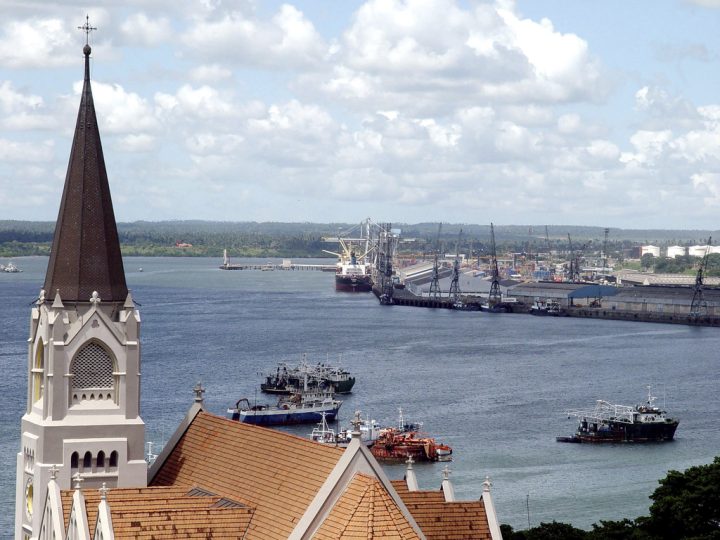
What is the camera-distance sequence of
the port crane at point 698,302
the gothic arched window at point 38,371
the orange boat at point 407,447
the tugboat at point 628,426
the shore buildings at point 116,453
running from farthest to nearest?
1. the port crane at point 698,302
2. the tugboat at point 628,426
3. the orange boat at point 407,447
4. the gothic arched window at point 38,371
5. the shore buildings at point 116,453

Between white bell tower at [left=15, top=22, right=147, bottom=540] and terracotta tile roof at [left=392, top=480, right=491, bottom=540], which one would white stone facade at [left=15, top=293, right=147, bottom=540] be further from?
terracotta tile roof at [left=392, top=480, right=491, bottom=540]

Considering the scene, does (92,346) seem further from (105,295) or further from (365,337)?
(365,337)

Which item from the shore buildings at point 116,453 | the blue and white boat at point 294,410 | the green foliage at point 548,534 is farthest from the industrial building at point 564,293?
the shore buildings at point 116,453

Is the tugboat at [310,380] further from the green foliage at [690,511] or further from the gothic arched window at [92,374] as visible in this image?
the gothic arched window at [92,374]

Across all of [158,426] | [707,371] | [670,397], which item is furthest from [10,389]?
[707,371]

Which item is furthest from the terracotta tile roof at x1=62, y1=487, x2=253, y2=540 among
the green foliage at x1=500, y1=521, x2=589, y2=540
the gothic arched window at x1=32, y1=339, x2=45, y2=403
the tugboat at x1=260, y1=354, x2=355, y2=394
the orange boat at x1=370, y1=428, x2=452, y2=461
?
the tugboat at x1=260, y1=354, x2=355, y2=394
